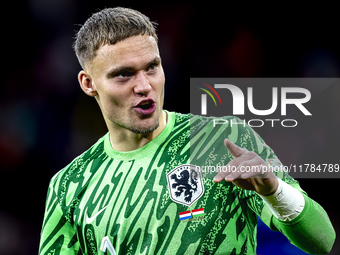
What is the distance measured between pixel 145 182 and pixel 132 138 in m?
0.28

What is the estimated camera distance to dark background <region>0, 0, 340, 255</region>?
3.64 metres

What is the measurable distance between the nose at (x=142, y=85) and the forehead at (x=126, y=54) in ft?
0.21

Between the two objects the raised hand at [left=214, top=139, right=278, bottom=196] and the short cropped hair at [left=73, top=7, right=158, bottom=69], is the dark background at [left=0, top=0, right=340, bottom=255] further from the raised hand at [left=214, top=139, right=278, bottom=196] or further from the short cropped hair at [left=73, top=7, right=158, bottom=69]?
the raised hand at [left=214, top=139, right=278, bottom=196]

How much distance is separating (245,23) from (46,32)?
205 cm

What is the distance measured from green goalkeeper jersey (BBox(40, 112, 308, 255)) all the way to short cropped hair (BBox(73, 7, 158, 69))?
0.53 metres

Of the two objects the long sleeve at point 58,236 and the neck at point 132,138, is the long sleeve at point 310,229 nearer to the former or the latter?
the neck at point 132,138

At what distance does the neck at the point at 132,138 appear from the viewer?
2.06m

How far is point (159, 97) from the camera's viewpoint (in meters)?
1.96

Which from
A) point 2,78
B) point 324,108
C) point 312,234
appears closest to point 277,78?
point 324,108

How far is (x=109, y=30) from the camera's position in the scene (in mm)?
1956

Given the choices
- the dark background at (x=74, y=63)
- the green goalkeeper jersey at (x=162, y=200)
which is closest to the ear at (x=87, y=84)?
the green goalkeeper jersey at (x=162, y=200)

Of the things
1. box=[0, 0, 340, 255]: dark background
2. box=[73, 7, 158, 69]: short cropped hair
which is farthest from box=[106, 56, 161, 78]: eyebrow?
box=[0, 0, 340, 255]: dark background

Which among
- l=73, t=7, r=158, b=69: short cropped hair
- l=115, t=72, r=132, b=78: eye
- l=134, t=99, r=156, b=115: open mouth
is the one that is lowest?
l=134, t=99, r=156, b=115: open mouth

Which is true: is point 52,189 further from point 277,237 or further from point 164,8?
point 164,8
